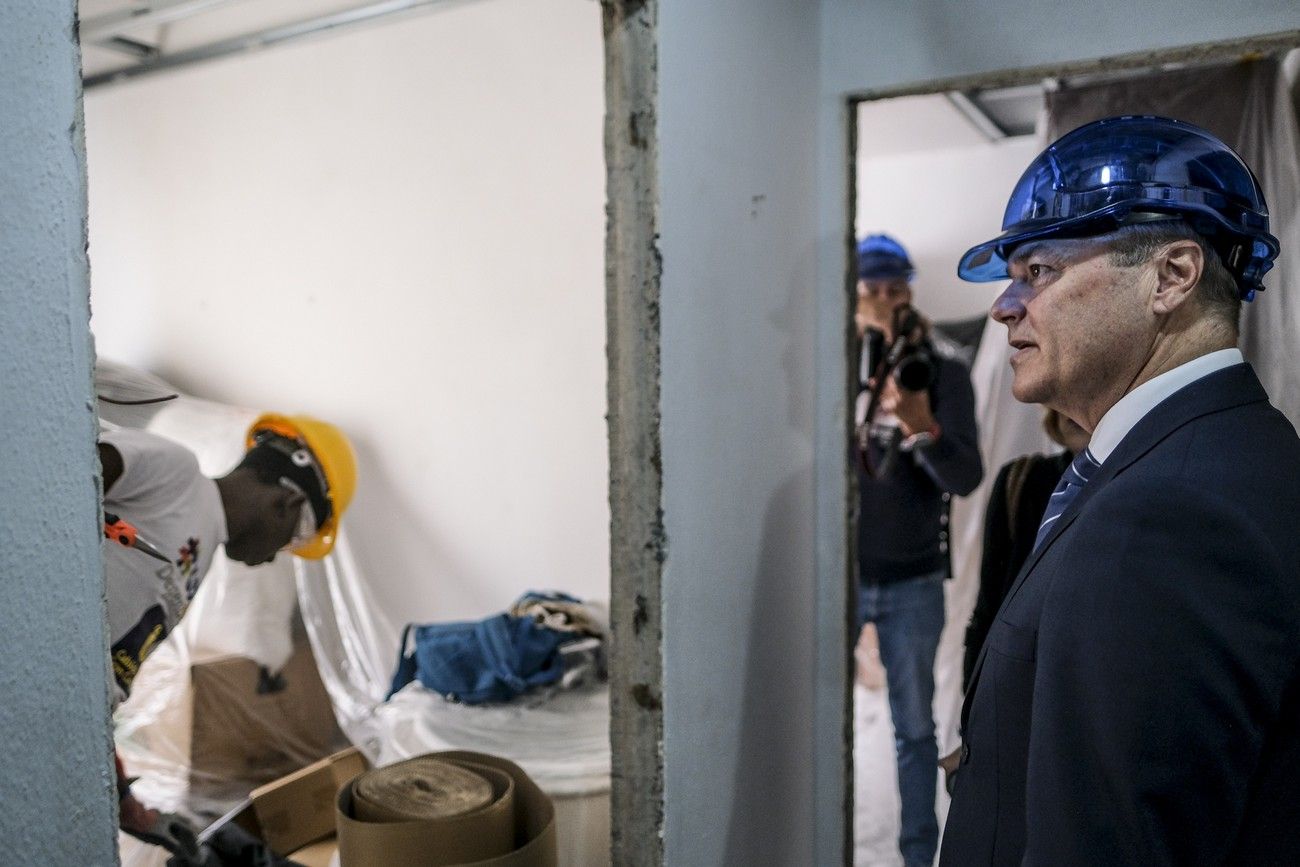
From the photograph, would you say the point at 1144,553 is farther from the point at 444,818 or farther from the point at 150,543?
the point at 150,543

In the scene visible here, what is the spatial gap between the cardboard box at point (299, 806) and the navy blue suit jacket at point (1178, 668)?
1.95m

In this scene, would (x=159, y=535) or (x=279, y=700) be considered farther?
(x=279, y=700)

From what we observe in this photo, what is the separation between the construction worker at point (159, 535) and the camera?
60.0 inches

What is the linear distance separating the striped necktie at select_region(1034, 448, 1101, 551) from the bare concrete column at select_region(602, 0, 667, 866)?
46cm

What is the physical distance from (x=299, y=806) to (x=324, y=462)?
2.65 feet

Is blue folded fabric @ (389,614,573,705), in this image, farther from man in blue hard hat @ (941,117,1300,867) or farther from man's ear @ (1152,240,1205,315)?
man's ear @ (1152,240,1205,315)

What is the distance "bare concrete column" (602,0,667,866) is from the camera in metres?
1.23

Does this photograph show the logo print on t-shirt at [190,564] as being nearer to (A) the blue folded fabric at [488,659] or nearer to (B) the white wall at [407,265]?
(A) the blue folded fabric at [488,659]

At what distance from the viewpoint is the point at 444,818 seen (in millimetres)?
1578

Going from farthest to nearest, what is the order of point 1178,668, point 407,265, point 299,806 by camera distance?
point 407,265
point 299,806
point 1178,668

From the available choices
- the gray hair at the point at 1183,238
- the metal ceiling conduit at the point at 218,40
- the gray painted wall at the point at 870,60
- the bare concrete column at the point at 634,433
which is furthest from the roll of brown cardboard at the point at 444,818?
the metal ceiling conduit at the point at 218,40

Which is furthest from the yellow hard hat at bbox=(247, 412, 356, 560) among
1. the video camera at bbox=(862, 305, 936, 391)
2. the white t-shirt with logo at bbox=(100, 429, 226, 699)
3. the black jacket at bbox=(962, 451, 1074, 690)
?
the black jacket at bbox=(962, 451, 1074, 690)

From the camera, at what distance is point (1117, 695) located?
0.74 metres

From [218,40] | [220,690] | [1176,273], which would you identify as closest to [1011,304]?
[1176,273]
